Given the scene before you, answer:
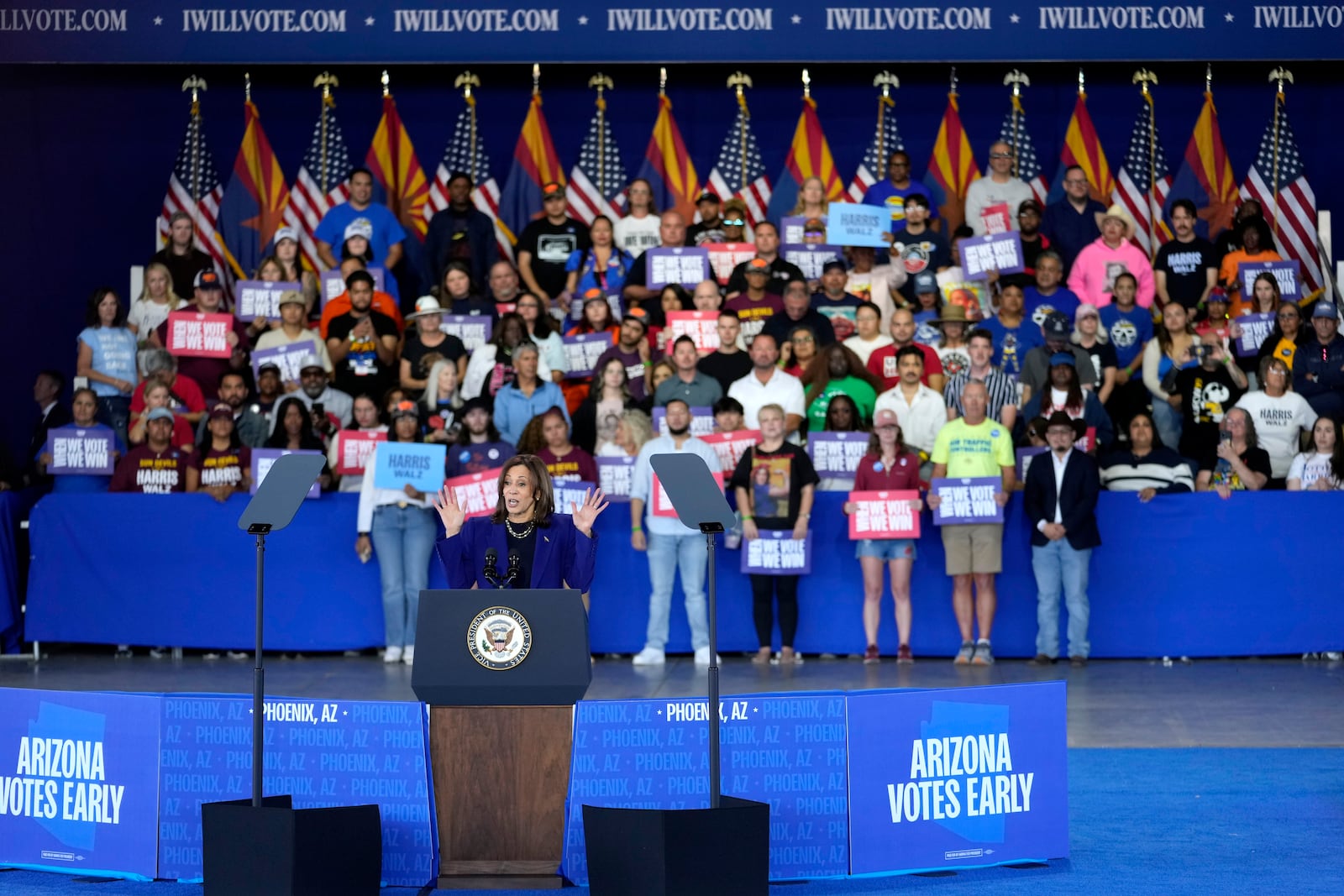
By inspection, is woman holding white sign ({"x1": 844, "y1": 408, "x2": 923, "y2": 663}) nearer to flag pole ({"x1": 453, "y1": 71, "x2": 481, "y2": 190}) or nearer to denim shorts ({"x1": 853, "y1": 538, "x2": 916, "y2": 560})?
denim shorts ({"x1": 853, "y1": 538, "x2": 916, "y2": 560})

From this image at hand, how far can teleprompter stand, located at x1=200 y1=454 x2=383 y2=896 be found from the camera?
6.06 meters

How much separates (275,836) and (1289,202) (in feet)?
48.0

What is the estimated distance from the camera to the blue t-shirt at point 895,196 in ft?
52.1

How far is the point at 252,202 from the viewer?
18.2 meters

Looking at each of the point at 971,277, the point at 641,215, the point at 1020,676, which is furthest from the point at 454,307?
the point at 1020,676

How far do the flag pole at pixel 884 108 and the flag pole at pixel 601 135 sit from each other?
2992 millimetres

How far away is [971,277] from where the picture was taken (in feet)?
49.3

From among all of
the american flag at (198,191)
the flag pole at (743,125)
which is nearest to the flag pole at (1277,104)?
the flag pole at (743,125)

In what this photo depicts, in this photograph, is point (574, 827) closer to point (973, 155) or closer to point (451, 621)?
point (451, 621)

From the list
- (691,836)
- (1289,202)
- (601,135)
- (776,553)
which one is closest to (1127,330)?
(1289,202)

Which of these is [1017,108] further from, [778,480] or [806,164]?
[778,480]

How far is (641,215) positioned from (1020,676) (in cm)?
643

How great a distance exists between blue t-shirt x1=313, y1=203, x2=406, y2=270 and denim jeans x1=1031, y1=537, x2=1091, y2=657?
7463mm

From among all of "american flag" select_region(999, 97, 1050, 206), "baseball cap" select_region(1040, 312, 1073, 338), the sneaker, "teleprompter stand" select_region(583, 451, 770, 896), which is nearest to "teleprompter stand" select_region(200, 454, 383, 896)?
"teleprompter stand" select_region(583, 451, 770, 896)
